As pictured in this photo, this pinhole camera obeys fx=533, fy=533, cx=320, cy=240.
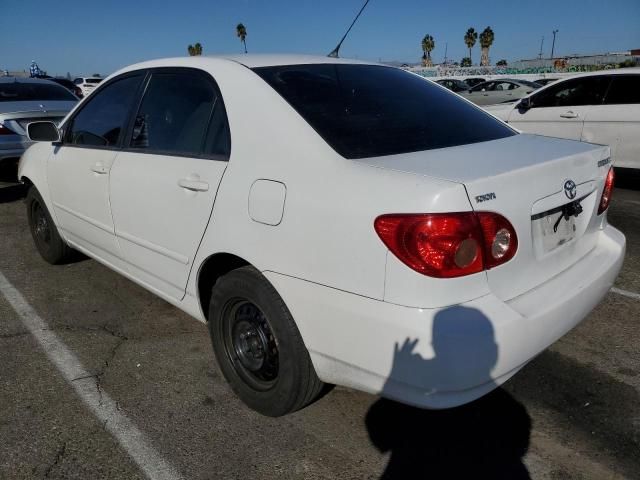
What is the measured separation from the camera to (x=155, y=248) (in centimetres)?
294

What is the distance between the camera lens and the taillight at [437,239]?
1.81 m

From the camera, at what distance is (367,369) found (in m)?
1.99

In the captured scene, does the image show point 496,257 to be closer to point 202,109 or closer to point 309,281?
point 309,281

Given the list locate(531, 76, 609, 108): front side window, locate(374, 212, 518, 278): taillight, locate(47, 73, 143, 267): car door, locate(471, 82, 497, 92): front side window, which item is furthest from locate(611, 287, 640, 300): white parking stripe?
locate(471, 82, 497, 92): front side window

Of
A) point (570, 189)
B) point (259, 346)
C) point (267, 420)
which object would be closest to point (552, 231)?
point (570, 189)

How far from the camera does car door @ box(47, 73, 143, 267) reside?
3.35 meters

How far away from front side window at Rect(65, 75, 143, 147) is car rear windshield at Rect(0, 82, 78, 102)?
5.30 metres

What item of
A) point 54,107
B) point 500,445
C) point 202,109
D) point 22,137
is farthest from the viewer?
point 54,107

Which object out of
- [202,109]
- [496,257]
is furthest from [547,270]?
[202,109]

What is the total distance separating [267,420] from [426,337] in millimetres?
1110

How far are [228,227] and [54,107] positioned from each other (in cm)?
682

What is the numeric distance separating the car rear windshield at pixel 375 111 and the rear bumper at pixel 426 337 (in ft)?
2.09

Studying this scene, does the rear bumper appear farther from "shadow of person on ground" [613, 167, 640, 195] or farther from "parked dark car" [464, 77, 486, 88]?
"parked dark car" [464, 77, 486, 88]

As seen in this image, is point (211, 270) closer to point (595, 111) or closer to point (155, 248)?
point (155, 248)
